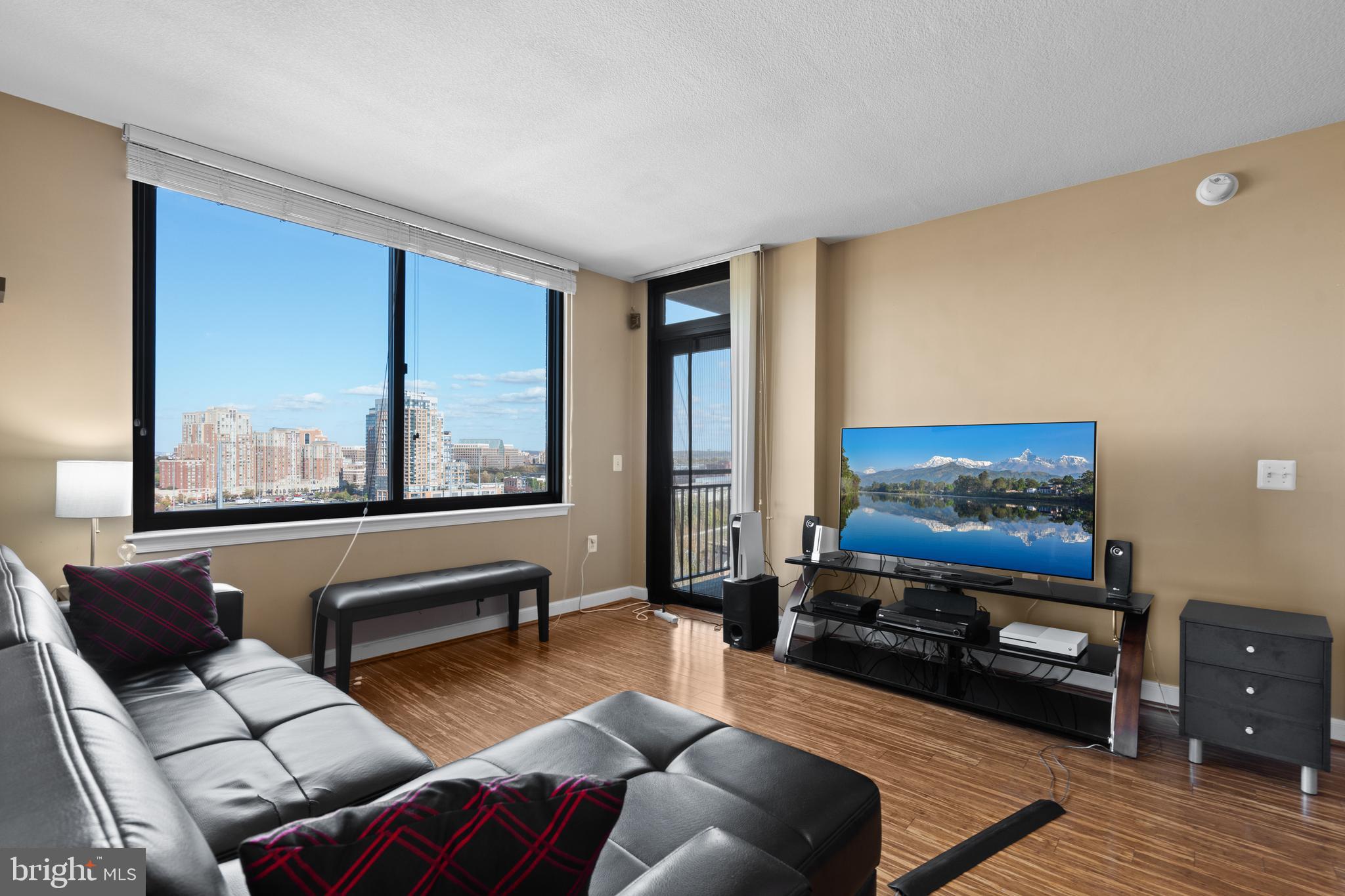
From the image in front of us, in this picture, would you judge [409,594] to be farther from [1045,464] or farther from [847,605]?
[1045,464]

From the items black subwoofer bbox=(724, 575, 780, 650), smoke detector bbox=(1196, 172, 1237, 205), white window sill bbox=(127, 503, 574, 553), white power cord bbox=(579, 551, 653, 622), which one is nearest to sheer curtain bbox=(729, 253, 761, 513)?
black subwoofer bbox=(724, 575, 780, 650)

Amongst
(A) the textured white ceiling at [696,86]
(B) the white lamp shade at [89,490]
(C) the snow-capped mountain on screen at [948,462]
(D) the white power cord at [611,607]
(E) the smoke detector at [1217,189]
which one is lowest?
(D) the white power cord at [611,607]

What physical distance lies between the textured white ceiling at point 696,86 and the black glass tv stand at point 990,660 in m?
1.98

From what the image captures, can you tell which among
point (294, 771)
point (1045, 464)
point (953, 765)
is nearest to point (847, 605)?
point (953, 765)

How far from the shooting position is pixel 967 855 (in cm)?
119

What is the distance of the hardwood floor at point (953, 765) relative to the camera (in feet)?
5.91

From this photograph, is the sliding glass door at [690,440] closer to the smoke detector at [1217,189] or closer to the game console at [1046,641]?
the game console at [1046,641]

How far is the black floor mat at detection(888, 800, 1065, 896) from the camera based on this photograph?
1.11 m

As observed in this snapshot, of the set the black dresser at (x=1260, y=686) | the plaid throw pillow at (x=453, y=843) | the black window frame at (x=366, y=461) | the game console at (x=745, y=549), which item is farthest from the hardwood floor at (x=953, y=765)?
the plaid throw pillow at (x=453, y=843)

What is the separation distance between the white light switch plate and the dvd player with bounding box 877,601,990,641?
1.25m

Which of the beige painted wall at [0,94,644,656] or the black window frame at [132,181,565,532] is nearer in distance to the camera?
the beige painted wall at [0,94,644,656]

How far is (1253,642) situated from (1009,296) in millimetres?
1909

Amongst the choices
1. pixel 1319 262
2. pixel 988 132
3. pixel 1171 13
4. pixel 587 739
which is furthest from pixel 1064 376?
pixel 587 739

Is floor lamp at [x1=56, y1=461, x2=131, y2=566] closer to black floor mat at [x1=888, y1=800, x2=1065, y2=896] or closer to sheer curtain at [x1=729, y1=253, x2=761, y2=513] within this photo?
black floor mat at [x1=888, y1=800, x2=1065, y2=896]
